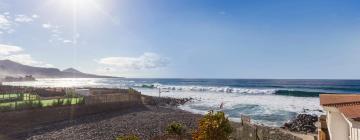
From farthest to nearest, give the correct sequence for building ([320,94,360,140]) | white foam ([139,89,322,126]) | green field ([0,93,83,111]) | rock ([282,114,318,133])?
white foam ([139,89,322,126]), rock ([282,114,318,133]), green field ([0,93,83,111]), building ([320,94,360,140])

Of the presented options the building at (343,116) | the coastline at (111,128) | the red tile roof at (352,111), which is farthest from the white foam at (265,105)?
the red tile roof at (352,111)

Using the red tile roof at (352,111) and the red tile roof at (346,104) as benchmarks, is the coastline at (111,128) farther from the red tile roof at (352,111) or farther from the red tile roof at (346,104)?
the red tile roof at (352,111)

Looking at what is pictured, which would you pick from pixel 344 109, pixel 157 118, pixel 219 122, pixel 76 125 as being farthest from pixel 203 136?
pixel 157 118

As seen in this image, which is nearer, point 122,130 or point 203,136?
point 203,136

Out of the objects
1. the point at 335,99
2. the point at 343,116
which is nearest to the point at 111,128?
the point at 335,99

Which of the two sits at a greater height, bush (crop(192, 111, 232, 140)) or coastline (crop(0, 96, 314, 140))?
bush (crop(192, 111, 232, 140))

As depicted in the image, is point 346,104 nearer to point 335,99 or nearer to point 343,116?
point 343,116

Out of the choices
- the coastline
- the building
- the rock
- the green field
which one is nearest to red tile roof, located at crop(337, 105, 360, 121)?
the building

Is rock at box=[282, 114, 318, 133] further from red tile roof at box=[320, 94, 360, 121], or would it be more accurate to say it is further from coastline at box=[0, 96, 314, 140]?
red tile roof at box=[320, 94, 360, 121]

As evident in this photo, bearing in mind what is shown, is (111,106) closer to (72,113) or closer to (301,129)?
(72,113)
